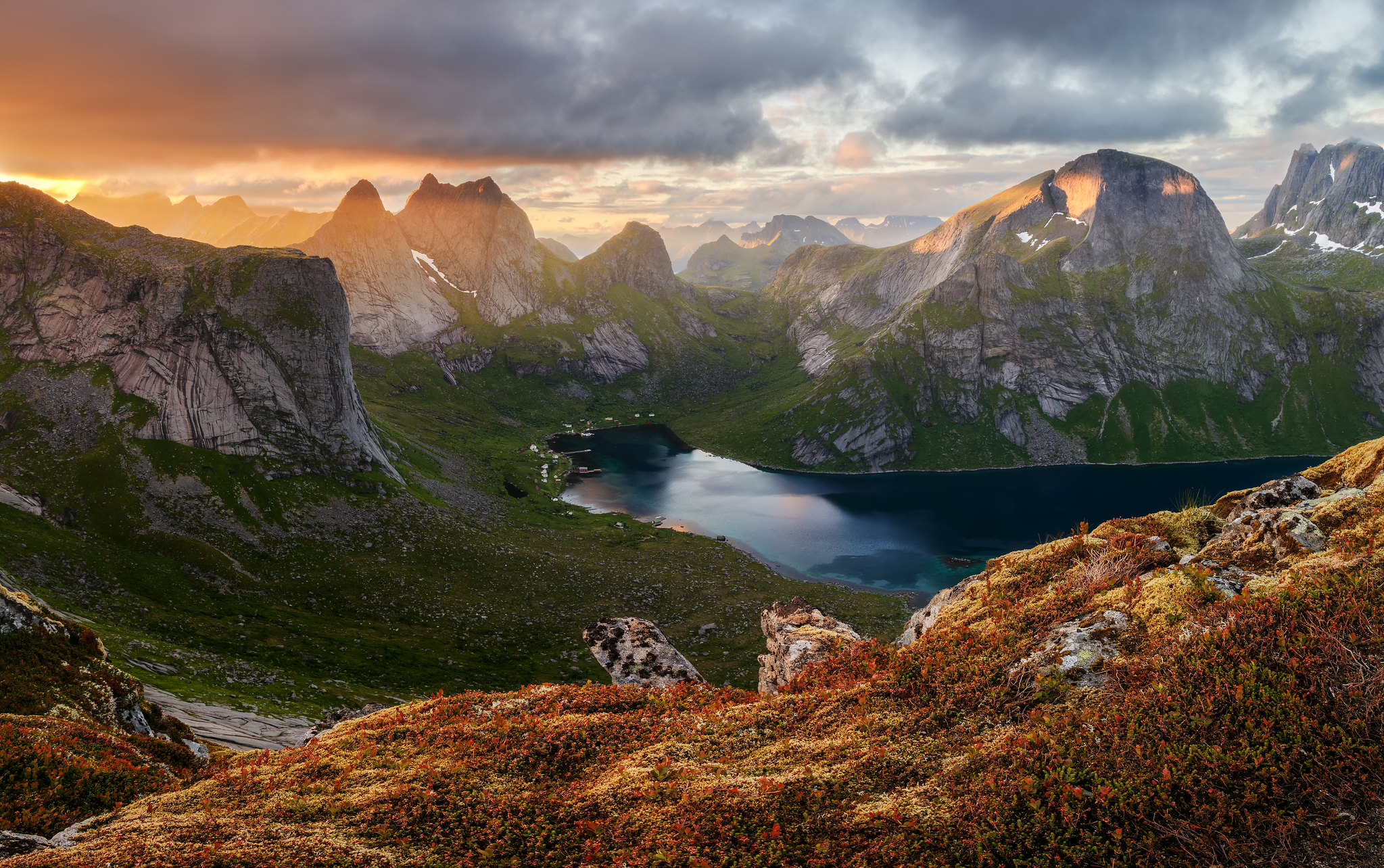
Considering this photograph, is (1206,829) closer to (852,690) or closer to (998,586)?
(852,690)

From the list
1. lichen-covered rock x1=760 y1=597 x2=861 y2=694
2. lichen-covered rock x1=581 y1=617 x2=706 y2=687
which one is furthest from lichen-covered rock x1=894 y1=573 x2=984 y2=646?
lichen-covered rock x1=581 y1=617 x2=706 y2=687

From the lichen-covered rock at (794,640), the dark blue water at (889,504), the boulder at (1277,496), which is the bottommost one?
the dark blue water at (889,504)

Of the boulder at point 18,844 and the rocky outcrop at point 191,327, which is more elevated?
the rocky outcrop at point 191,327

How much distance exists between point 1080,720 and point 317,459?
11011cm

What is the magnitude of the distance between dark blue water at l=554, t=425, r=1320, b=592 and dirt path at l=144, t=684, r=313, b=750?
9234 centimetres

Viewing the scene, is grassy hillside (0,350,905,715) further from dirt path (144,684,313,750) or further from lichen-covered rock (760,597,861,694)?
lichen-covered rock (760,597,861,694)

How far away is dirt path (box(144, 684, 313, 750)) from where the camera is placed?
104ft

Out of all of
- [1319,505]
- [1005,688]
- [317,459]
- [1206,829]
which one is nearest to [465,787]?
[1005,688]

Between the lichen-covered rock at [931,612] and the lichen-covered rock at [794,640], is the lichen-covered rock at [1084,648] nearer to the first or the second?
the lichen-covered rock at [794,640]

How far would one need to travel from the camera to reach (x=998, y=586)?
854 inches

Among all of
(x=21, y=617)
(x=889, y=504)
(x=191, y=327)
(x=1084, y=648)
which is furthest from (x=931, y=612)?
(x=889, y=504)

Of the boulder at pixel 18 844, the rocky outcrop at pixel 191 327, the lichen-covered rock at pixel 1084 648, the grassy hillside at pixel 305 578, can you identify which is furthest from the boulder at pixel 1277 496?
the rocky outcrop at pixel 191 327

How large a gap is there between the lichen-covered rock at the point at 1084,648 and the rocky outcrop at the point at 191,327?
107016 millimetres

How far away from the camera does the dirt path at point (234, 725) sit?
31.7 meters
